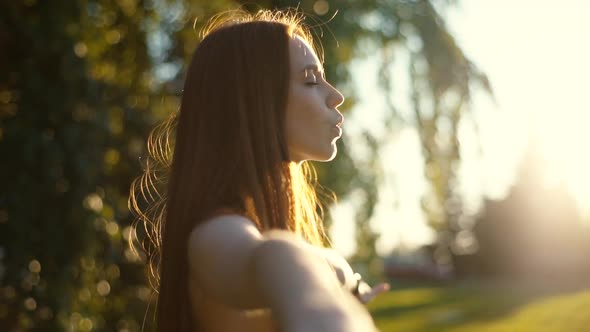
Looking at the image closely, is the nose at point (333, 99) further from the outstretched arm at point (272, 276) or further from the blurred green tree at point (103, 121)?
the blurred green tree at point (103, 121)

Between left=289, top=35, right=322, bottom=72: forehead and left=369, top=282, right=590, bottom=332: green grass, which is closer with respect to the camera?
left=289, top=35, right=322, bottom=72: forehead

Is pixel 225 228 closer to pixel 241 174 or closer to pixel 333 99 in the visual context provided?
pixel 241 174

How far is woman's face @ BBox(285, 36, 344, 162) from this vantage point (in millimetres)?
Result: 1681

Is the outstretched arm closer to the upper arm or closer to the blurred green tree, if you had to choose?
the upper arm

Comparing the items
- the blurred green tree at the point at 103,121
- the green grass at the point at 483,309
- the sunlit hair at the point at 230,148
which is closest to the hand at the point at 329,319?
the sunlit hair at the point at 230,148

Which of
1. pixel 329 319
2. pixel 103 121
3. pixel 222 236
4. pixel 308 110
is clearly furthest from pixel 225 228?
pixel 103 121

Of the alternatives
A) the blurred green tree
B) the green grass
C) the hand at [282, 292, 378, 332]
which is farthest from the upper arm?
the green grass

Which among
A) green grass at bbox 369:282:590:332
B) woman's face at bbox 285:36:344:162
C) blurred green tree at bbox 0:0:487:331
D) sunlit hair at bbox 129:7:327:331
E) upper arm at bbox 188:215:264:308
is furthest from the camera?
green grass at bbox 369:282:590:332

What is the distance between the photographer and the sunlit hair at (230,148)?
154 cm

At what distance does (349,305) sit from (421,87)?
455 centimetres

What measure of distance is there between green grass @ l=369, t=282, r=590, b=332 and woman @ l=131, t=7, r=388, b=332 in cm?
1835

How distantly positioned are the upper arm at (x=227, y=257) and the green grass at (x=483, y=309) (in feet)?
61.2

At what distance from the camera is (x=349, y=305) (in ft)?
3.78

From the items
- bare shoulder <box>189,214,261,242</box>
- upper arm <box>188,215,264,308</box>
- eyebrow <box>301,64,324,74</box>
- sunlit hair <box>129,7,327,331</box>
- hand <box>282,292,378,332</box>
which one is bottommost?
hand <box>282,292,378,332</box>
